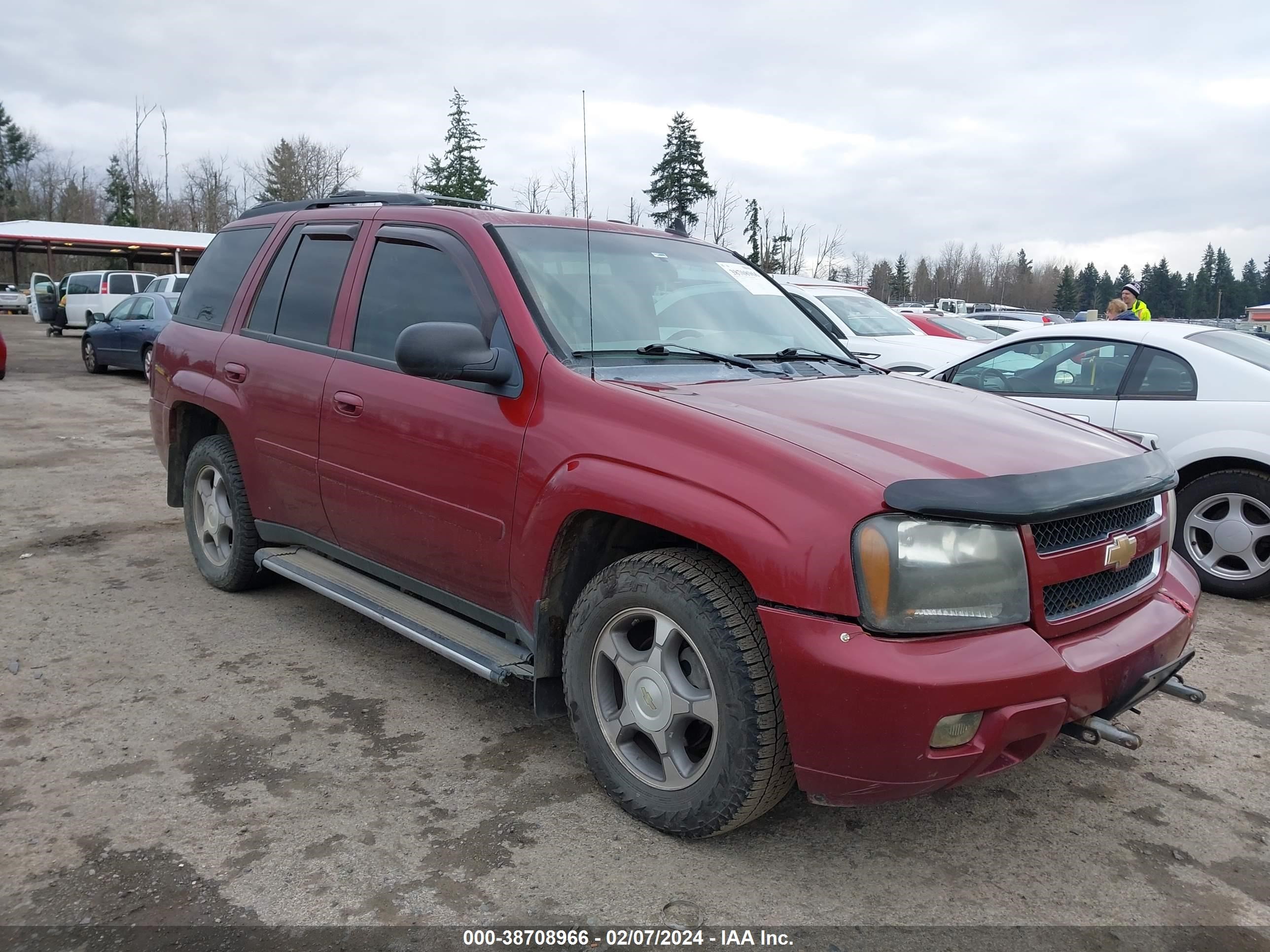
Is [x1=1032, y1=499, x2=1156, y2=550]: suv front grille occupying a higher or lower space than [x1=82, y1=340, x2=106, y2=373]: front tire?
lower

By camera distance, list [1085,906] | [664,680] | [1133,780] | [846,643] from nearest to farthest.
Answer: [846,643] < [1085,906] < [664,680] < [1133,780]

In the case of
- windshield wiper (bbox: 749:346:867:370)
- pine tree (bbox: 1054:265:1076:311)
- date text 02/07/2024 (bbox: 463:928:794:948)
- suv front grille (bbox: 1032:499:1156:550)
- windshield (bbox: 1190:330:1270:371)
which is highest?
pine tree (bbox: 1054:265:1076:311)

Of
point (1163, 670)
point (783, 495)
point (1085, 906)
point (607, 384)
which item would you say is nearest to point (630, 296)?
point (607, 384)

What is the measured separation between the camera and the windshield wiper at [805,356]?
367 cm

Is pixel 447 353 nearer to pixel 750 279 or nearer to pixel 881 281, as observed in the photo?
pixel 750 279

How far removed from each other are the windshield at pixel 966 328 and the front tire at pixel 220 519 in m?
11.3

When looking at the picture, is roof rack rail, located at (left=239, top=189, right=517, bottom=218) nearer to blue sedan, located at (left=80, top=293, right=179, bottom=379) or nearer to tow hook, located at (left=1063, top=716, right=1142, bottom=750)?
tow hook, located at (left=1063, top=716, right=1142, bottom=750)

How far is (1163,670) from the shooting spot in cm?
276

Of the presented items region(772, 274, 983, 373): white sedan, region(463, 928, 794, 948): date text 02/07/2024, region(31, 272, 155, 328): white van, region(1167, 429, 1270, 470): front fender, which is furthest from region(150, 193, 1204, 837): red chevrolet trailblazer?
region(31, 272, 155, 328): white van

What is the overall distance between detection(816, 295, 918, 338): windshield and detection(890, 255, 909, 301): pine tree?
73.9 meters

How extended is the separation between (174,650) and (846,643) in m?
3.21

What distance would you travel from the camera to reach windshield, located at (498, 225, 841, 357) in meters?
3.41

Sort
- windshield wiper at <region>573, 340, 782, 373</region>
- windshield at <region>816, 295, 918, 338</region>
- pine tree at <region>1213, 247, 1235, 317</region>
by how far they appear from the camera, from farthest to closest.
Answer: pine tree at <region>1213, 247, 1235, 317</region> < windshield at <region>816, 295, 918, 338</region> < windshield wiper at <region>573, 340, 782, 373</region>

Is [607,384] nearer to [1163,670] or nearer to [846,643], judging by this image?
[846,643]
